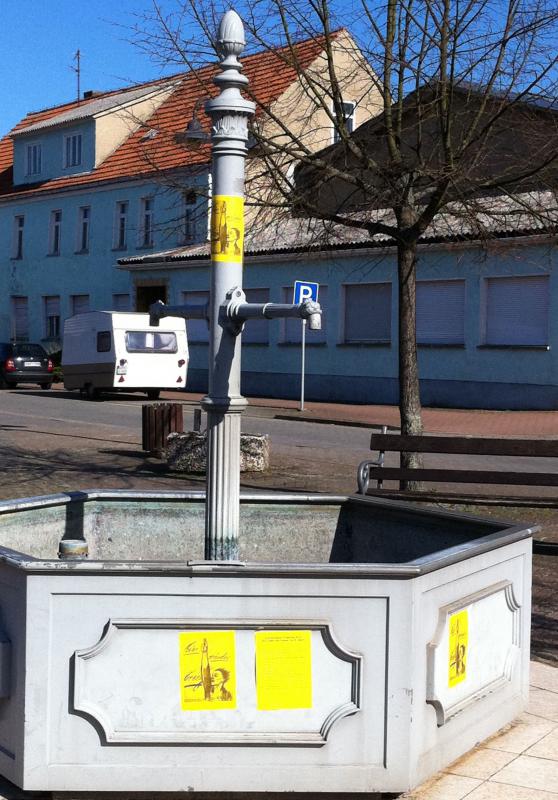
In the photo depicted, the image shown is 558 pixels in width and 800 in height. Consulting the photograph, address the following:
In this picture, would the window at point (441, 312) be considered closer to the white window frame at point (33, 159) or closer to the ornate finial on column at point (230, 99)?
the white window frame at point (33, 159)

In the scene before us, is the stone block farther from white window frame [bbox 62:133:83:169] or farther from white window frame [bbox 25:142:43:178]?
white window frame [bbox 25:142:43:178]

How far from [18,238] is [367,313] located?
66.5ft

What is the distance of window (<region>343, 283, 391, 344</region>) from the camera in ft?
99.8

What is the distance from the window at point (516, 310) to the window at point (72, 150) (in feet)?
69.5

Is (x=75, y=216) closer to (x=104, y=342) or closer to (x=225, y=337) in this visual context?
(x=104, y=342)

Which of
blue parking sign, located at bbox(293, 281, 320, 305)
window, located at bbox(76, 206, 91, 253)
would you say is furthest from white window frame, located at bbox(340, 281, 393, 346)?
window, located at bbox(76, 206, 91, 253)

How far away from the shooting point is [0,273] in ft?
154

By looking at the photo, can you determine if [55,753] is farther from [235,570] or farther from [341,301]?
[341,301]

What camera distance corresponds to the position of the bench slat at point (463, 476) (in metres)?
9.64

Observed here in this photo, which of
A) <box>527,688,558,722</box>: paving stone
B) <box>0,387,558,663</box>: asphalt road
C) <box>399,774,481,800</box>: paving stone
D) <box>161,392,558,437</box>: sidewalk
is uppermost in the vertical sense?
<box>161,392,558,437</box>: sidewalk

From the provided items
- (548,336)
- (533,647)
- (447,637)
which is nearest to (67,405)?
(548,336)

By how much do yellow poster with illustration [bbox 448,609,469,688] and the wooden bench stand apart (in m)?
4.70

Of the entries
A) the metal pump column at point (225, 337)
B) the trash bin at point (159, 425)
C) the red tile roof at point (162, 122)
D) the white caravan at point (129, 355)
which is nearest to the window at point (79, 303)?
the red tile roof at point (162, 122)

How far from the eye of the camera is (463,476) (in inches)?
385
